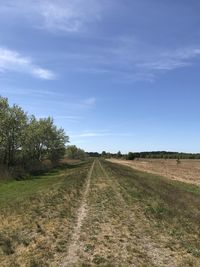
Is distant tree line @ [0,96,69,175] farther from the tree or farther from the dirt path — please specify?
the dirt path

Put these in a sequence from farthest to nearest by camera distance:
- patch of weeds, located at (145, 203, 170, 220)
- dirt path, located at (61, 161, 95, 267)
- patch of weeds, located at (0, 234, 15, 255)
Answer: patch of weeds, located at (145, 203, 170, 220)
patch of weeds, located at (0, 234, 15, 255)
dirt path, located at (61, 161, 95, 267)

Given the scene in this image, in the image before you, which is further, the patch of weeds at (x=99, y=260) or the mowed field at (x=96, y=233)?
the mowed field at (x=96, y=233)

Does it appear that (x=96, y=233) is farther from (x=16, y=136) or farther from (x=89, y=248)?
(x=16, y=136)

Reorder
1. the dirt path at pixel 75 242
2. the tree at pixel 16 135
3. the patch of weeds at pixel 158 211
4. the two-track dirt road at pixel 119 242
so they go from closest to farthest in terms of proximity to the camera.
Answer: the dirt path at pixel 75 242 < the two-track dirt road at pixel 119 242 < the patch of weeds at pixel 158 211 < the tree at pixel 16 135

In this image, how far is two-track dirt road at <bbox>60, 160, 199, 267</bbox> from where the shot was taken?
9461mm

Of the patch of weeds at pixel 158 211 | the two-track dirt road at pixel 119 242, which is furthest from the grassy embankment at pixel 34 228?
the patch of weeds at pixel 158 211

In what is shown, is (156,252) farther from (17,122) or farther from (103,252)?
(17,122)

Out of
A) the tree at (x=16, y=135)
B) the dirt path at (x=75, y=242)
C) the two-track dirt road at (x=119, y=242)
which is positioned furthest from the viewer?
the tree at (x=16, y=135)

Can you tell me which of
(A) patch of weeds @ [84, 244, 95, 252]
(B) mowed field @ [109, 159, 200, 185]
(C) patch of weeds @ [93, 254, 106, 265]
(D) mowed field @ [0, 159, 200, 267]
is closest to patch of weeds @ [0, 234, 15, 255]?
(D) mowed field @ [0, 159, 200, 267]

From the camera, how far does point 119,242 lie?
1141cm

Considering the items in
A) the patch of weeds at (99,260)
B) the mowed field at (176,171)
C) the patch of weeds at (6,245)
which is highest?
the mowed field at (176,171)

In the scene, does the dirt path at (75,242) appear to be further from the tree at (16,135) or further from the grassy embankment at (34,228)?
the tree at (16,135)

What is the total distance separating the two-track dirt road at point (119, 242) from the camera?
9.46m

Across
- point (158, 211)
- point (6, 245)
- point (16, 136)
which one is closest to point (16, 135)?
point (16, 136)
